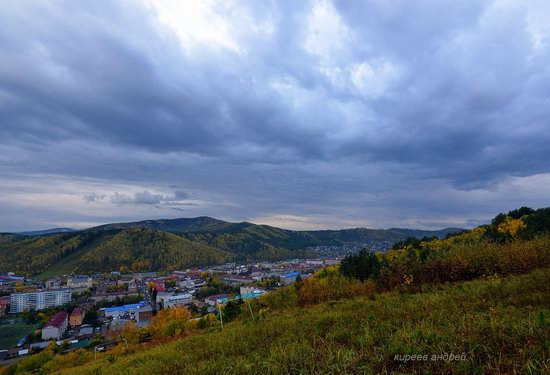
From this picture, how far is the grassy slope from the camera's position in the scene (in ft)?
10.6

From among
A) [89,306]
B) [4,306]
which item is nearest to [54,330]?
[89,306]

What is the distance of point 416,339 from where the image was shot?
3936 mm

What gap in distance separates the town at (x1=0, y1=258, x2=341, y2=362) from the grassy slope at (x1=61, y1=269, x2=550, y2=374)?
31628 millimetres

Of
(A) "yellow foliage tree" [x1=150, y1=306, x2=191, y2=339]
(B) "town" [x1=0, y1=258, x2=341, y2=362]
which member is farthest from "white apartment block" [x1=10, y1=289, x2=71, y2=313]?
(A) "yellow foliage tree" [x1=150, y1=306, x2=191, y2=339]

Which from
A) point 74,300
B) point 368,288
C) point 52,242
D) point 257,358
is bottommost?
point 74,300

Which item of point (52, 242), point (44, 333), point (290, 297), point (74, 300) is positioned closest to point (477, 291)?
point (290, 297)

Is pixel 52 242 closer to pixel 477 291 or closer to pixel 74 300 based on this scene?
pixel 74 300

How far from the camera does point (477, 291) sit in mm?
6617

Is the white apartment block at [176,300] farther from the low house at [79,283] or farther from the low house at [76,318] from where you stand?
the low house at [79,283]

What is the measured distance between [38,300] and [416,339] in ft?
416

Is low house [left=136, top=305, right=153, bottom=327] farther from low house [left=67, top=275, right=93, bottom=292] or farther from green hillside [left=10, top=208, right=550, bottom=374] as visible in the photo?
green hillside [left=10, top=208, right=550, bottom=374]

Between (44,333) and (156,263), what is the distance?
11674 centimetres

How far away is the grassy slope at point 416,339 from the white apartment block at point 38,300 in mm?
118966

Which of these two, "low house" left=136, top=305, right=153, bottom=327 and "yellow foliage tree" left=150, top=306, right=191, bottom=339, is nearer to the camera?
"yellow foliage tree" left=150, top=306, right=191, bottom=339
